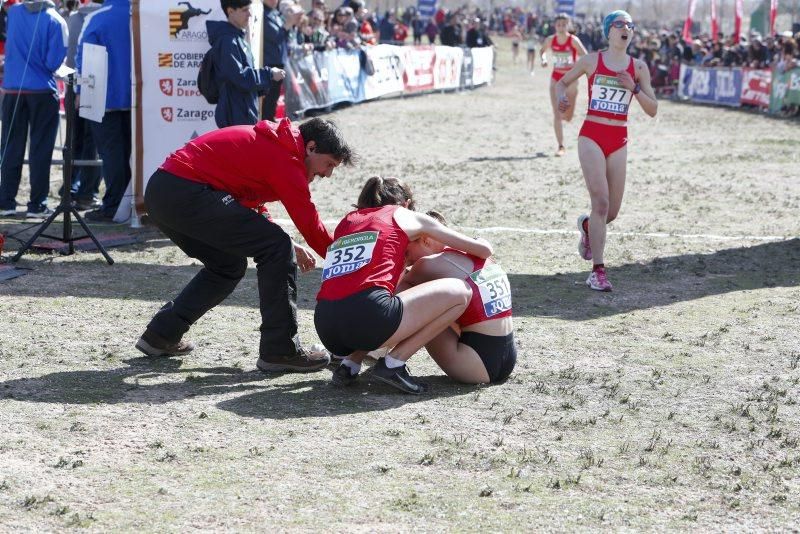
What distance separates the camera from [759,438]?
5312 mm

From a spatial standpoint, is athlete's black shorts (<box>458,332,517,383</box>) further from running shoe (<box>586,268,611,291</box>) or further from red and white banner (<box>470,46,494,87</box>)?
red and white banner (<box>470,46,494,87</box>)

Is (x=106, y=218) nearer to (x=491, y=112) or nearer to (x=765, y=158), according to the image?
(x=765, y=158)

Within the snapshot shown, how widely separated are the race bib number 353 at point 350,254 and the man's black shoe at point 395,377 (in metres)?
0.54

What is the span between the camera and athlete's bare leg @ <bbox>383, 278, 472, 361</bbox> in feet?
18.8

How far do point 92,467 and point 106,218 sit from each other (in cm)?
659

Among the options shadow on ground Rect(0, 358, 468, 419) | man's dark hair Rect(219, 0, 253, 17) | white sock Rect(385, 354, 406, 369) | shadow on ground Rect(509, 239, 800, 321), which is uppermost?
man's dark hair Rect(219, 0, 253, 17)

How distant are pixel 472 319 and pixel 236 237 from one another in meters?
1.30

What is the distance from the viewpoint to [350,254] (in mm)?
5688

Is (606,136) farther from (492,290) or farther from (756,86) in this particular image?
(756,86)

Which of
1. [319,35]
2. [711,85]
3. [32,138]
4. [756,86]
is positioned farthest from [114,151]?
[711,85]

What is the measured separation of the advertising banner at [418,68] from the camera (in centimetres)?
2989

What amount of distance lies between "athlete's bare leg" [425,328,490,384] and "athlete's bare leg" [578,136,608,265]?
2862 millimetres

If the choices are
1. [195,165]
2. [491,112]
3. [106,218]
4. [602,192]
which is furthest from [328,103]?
[195,165]

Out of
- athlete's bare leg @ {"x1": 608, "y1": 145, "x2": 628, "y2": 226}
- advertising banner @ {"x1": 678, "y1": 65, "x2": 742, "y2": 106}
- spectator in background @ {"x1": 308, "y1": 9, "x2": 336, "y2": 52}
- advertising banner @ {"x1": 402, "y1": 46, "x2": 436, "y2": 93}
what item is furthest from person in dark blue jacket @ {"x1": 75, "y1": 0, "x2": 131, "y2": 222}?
advertising banner @ {"x1": 678, "y1": 65, "x2": 742, "y2": 106}
